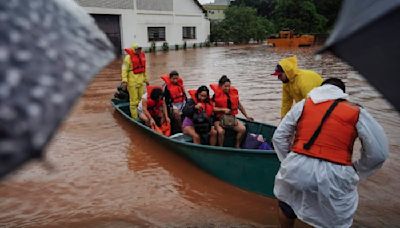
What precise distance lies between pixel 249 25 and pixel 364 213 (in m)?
39.9

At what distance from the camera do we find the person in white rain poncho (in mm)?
3025

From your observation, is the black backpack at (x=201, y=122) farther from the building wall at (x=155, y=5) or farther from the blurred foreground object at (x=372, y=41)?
the building wall at (x=155, y=5)

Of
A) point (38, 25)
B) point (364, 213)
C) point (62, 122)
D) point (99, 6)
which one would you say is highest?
point (99, 6)

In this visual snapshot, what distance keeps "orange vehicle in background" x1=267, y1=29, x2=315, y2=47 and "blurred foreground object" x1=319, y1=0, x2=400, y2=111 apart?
3503 centimetres

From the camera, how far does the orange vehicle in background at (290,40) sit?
115 ft

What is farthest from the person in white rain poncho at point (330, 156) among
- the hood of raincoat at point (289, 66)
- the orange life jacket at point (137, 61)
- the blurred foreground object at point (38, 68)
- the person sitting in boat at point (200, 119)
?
the orange life jacket at point (137, 61)

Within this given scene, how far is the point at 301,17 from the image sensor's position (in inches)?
1610

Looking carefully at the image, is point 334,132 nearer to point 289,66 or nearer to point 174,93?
point 289,66

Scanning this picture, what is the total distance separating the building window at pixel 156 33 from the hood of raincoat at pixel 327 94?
29.7 metres

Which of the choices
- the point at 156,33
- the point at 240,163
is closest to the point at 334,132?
the point at 240,163

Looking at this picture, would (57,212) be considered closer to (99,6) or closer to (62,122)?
(62,122)

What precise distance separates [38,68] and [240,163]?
4.59 m

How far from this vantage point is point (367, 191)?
17.6 feet

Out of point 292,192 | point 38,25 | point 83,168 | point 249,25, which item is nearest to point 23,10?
point 38,25
